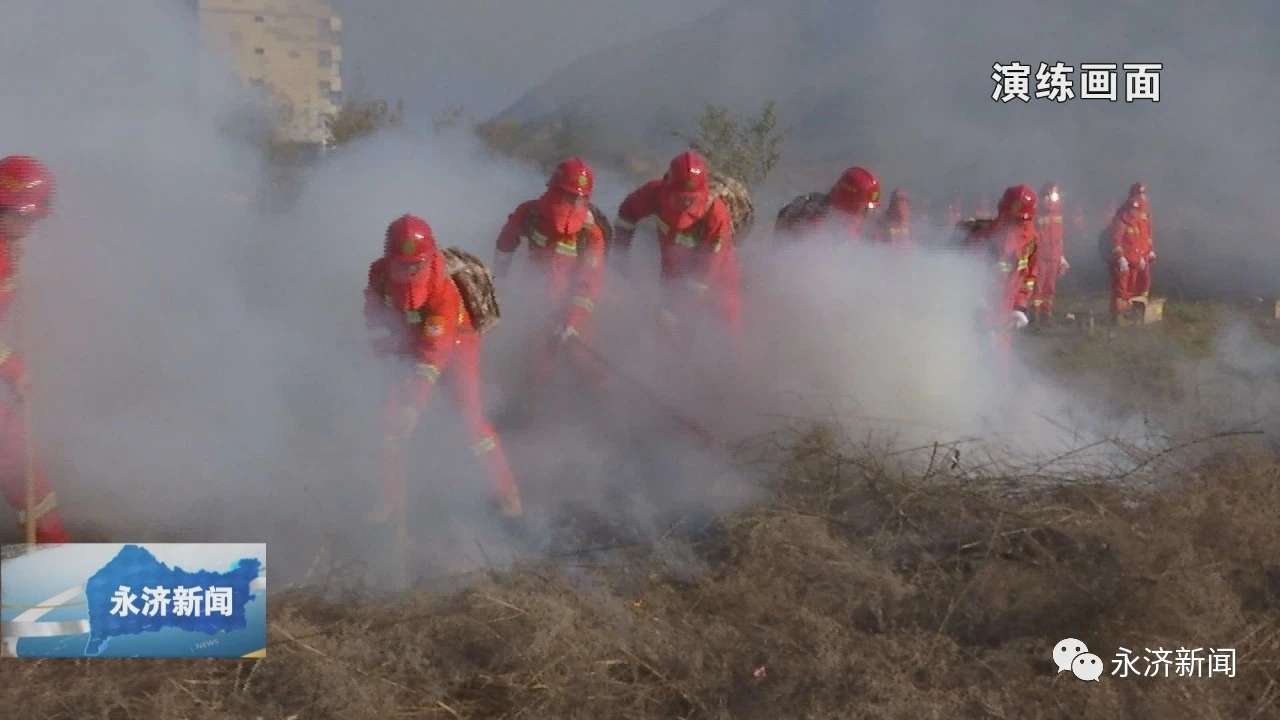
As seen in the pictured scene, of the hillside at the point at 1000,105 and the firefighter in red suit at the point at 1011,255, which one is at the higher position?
the hillside at the point at 1000,105

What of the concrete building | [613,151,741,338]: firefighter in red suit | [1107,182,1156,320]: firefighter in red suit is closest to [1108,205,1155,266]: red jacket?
[1107,182,1156,320]: firefighter in red suit

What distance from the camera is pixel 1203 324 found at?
1027cm

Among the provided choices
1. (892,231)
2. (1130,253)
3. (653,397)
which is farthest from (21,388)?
(1130,253)

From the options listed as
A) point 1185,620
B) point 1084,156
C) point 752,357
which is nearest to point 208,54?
point 752,357

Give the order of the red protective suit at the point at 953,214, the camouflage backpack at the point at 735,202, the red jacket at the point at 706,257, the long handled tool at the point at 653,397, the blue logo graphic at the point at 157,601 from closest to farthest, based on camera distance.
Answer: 1. the blue logo graphic at the point at 157,601
2. the long handled tool at the point at 653,397
3. the red jacket at the point at 706,257
4. the camouflage backpack at the point at 735,202
5. the red protective suit at the point at 953,214

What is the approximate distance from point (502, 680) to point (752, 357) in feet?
9.79

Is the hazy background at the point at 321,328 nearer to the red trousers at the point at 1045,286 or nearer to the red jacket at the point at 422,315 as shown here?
the red jacket at the point at 422,315

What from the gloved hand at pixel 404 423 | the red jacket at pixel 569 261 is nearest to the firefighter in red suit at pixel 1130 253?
A: the red jacket at pixel 569 261

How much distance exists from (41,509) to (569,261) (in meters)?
2.82

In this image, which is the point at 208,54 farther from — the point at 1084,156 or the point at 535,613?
the point at 1084,156

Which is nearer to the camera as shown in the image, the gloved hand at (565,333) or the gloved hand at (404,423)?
the gloved hand at (404,423)

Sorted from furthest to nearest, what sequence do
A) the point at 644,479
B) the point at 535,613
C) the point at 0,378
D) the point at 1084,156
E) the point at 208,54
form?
1. the point at 1084,156
2. the point at 208,54
3. the point at 644,479
4. the point at 0,378
5. the point at 535,613

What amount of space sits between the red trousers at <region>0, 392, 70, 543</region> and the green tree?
6611mm

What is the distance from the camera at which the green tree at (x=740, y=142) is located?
1034cm
